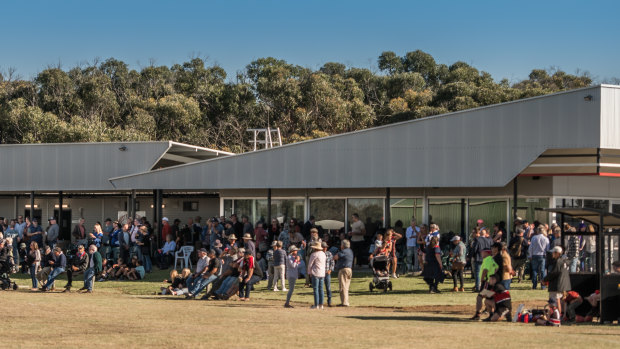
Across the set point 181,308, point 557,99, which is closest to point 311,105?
point 557,99

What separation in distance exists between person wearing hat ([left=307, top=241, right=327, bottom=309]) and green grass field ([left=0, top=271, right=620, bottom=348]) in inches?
14.1

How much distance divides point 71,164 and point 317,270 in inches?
663

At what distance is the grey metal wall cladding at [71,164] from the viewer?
32.8m

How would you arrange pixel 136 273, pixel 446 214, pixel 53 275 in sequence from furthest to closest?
pixel 446 214 → pixel 136 273 → pixel 53 275

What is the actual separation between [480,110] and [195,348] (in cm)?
1493

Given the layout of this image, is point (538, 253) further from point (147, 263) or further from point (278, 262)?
point (147, 263)

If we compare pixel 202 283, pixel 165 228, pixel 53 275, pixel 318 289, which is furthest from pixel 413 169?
pixel 53 275

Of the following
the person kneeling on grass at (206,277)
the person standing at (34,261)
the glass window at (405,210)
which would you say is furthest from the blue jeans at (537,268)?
the person standing at (34,261)

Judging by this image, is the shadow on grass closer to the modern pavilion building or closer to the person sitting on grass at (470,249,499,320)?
the person sitting on grass at (470,249,499,320)

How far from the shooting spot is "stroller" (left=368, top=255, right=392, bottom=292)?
22.8 m

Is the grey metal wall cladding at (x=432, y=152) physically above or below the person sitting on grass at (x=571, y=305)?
above

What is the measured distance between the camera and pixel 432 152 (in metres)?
26.0

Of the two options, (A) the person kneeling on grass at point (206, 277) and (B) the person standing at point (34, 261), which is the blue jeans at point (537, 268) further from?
(B) the person standing at point (34, 261)

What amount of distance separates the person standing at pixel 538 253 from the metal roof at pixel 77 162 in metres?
14.9
